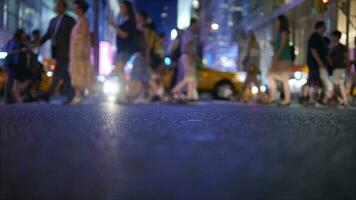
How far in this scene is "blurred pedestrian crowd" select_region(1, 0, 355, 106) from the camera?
36.1 ft

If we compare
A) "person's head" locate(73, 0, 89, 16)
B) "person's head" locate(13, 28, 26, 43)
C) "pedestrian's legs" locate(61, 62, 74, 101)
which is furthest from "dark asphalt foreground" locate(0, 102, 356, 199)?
"person's head" locate(13, 28, 26, 43)

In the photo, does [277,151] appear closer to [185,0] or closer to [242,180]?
[242,180]

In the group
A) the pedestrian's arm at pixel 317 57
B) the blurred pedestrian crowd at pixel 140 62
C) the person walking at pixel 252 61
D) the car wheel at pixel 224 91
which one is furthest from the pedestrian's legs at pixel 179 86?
the car wheel at pixel 224 91

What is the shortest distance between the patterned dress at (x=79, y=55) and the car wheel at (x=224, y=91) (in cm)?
1054

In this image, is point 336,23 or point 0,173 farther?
point 336,23

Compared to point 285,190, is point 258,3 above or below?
above

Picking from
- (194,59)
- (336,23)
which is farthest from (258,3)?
(194,59)

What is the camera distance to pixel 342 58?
1320 cm

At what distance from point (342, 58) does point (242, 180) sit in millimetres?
10460

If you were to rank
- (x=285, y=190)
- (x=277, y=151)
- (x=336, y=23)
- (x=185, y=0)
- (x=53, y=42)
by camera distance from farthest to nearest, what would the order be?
(x=185, y=0) → (x=336, y=23) → (x=53, y=42) → (x=277, y=151) → (x=285, y=190)

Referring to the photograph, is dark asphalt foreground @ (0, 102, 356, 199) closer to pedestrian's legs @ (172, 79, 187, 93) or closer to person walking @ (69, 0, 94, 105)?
person walking @ (69, 0, 94, 105)

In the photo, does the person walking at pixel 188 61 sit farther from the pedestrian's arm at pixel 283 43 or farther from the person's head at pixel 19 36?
the person's head at pixel 19 36

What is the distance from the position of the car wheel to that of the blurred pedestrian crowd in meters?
5.88

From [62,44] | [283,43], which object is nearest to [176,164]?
[62,44]
